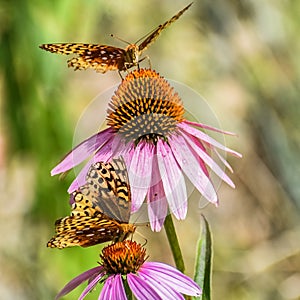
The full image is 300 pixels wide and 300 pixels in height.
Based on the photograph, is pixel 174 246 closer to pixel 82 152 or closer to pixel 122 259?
pixel 122 259

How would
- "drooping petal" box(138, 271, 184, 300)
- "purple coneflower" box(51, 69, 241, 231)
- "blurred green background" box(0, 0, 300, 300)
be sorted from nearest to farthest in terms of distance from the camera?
"drooping petal" box(138, 271, 184, 300) < "purple coneflower" box(51, 69, 241, 231) < "blurred green background" box(0, 0, 300, 300)

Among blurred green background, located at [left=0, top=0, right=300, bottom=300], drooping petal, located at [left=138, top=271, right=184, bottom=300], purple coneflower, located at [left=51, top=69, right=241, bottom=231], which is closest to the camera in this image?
drooping petal, located at [left=138, top=271, right=184, bottom=300]

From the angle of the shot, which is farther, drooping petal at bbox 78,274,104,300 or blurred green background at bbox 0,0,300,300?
blurred green background at bbox 0,0,300,300

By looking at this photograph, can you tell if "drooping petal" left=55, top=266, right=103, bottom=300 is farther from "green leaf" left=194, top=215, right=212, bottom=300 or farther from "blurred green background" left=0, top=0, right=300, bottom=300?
"blurred green background" left=0, top=0, right=300, bottom=300

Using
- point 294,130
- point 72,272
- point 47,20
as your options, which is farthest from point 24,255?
point 294,130

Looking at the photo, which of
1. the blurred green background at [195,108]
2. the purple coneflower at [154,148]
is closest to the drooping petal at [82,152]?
the purple coneflower at [154,148]

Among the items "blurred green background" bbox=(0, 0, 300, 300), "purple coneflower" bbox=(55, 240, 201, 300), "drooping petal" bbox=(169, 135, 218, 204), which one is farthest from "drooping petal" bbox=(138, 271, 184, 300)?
"blurred green background" bbox=(0, 0, 300, 300)

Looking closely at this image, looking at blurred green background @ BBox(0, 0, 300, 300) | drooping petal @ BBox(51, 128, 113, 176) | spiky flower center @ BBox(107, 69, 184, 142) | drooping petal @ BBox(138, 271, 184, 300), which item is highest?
blurred green background @ BBox(0, 0, 300, 300)

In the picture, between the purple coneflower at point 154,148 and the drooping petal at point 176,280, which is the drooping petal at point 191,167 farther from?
the drooping petal at point 176,280

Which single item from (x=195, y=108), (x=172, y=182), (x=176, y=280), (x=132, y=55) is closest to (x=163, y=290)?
(x=176, y=280)
